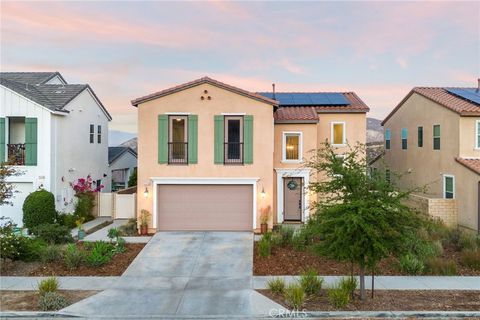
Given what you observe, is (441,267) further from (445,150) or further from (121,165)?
(121,165)

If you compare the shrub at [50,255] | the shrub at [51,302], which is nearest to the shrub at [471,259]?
the shrub at [51,302]

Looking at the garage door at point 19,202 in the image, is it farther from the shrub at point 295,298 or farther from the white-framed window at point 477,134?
the white-framed window at point 477,134

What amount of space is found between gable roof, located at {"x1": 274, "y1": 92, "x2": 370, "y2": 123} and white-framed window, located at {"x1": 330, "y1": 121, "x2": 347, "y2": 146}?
2.39ft

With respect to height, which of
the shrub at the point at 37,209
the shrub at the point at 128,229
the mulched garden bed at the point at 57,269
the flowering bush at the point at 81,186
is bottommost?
the mulched garden bed at the point at 57,269

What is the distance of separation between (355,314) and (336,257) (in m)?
1.29

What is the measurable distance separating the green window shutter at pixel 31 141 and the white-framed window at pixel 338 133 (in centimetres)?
1478

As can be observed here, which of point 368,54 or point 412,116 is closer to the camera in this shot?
point 368,54

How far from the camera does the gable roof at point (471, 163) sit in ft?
55.8

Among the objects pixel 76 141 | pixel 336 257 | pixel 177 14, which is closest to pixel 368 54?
pixel 177 14

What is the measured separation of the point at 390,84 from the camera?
27.4 meters

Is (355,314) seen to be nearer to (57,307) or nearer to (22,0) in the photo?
(57,307)

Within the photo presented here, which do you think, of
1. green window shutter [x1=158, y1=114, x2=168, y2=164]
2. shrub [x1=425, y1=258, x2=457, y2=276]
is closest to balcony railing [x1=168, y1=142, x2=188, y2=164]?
green window shutter [x1=158, y1=114, x2=168, y2=164]

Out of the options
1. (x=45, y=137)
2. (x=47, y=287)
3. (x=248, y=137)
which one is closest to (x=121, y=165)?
(x=45, y=137)

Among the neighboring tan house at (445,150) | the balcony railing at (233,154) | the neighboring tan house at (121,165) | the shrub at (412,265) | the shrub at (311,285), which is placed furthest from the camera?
the neighboring tan house at (121,165)
